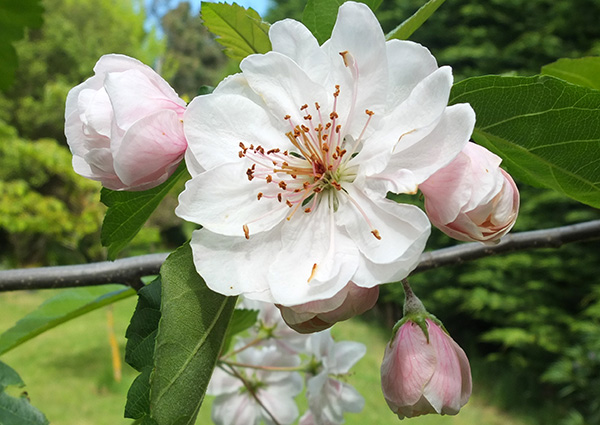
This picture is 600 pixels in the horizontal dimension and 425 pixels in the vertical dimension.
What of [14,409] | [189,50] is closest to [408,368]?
[14,409]

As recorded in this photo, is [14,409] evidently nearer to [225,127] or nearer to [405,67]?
[225,127]

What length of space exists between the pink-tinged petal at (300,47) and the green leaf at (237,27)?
0.37 ft

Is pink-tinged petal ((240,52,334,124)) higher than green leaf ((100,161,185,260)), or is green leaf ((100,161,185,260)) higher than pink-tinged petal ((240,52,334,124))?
pink-tinged petal ((240,52,334,124))

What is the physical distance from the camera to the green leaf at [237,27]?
2.21 ft

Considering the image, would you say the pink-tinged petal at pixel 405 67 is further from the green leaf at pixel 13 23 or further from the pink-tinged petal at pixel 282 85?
the green leaf at pixel 13 23

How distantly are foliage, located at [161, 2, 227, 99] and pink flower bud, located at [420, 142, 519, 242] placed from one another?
826 inches

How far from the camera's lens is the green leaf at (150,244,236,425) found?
0.51 metres

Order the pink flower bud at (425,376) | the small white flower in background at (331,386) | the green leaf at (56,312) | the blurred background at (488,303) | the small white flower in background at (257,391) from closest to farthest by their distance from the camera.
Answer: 1. the pink flower bud at (425,376)
2. the green leaf at (56,312)
3. the small white flower in background at (331,386)
4. the small white flower in background at (257,391)
5. the blurred background at (488,303)

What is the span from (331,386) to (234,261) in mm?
937

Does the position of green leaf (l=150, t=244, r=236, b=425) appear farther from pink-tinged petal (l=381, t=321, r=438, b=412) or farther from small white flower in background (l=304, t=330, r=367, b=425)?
small white flower in background (l=304, t=330, r=367, b=425)

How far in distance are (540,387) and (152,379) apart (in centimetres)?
588

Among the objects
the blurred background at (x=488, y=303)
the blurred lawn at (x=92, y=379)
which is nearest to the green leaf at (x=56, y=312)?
the blurred background at (x=488, y=303)

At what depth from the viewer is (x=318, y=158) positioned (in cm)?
63

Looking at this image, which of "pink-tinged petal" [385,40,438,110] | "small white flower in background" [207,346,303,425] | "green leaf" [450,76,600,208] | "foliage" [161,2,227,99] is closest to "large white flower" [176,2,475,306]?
"pink-tinged petal" [385,40,438,110]
